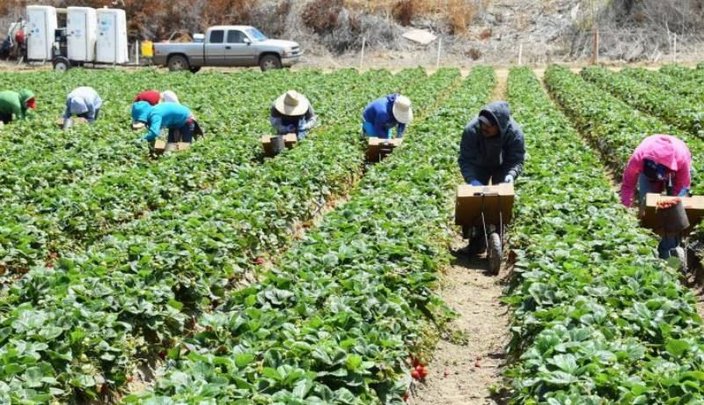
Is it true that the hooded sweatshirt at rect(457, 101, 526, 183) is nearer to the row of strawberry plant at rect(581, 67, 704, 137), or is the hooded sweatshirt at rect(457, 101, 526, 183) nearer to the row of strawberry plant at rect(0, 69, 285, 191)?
the row of strawberry plant at rect(0, 69, 285, 191)

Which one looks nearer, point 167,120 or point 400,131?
point 400,131

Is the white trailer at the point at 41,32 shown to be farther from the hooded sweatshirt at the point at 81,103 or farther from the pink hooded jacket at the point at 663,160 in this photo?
the pink hooded jacket at the point at 663,160

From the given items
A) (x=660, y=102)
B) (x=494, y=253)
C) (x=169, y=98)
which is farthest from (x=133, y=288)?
(x=660, y=102)

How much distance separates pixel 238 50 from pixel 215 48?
1.07 meters

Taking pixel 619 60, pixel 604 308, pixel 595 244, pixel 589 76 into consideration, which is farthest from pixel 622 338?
pixel 619 60

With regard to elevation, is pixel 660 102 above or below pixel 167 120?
above

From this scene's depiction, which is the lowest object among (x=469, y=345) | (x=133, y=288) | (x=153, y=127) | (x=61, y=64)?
(x=469, y=345)

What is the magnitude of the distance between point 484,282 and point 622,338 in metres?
3.60

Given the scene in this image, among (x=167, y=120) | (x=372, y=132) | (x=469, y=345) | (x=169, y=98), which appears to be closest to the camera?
(x=469, y=345)

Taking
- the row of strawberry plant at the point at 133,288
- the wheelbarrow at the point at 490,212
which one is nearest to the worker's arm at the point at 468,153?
the wheelbarrow at the point at 490,212

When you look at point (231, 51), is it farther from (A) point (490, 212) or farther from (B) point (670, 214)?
(B) point (670, 214)

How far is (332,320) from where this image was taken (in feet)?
18.1

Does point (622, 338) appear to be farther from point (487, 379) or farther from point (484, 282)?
point (484, 282)

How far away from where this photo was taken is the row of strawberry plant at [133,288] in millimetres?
Result: 5438
